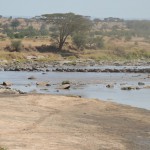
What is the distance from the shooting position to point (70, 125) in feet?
67.8

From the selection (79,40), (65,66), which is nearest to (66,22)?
(79,40)

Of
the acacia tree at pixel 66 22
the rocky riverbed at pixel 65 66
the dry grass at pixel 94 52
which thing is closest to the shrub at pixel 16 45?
the dry grass at pixel 94 52

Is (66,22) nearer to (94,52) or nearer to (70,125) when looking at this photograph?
(94,52)

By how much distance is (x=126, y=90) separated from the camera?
129ft

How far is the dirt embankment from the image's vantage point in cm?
1697

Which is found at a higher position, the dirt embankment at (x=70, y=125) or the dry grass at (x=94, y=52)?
the dirt embankment at (x=70, y=125)

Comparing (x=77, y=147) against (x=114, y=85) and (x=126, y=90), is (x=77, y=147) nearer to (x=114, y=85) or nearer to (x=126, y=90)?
(x=126, y=90)

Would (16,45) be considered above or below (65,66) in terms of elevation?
above

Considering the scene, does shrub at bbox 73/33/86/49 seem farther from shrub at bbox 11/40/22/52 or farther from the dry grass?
shrub at bbox 11/40/22/52

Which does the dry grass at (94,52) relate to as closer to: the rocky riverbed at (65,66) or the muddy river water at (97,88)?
the rocky riverbed at (65,66)

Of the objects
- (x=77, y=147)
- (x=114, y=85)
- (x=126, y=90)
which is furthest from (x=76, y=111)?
(x=114, y=85)

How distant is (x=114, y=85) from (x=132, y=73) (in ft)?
51.8

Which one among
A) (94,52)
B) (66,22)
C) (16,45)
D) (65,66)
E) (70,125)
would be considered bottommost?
(65,66)

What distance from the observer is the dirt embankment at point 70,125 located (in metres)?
17.0
